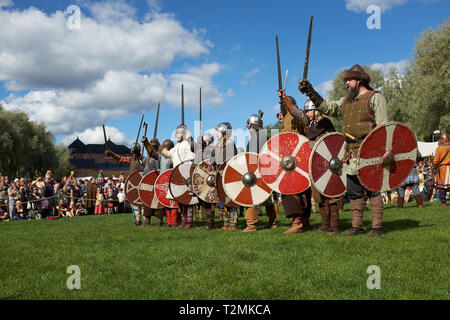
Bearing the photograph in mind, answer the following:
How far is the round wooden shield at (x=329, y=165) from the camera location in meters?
5.12

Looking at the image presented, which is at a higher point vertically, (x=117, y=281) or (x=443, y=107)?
(x=443, y=107)

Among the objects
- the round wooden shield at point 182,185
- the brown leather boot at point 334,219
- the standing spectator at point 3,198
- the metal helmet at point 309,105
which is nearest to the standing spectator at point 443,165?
the brown leather boot at point 334,219

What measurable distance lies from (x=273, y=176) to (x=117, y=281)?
3057 millimetres

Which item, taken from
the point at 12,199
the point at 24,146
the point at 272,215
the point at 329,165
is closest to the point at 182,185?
the point at 272,215

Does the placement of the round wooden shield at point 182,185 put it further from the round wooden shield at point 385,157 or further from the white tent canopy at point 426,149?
the white tent canopy at point 426,149

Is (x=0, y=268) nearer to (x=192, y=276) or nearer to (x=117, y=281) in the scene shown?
(x=117, y=281)

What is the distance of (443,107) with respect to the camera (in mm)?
26781

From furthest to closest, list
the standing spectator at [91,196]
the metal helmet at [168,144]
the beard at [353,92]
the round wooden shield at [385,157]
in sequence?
the standing spectator at [91,196]
the metal helmet at [168,144]
the beard at [353,92]
the round wooden shield at [385,157]

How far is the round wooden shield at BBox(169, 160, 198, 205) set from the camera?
7484 mm

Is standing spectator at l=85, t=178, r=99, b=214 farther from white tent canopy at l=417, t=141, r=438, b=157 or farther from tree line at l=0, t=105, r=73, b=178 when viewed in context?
tree line at l=0, t=105, r=73, b=178

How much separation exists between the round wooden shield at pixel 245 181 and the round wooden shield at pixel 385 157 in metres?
1.87

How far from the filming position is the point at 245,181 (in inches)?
249

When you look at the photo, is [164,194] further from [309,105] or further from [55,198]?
[55,198]
